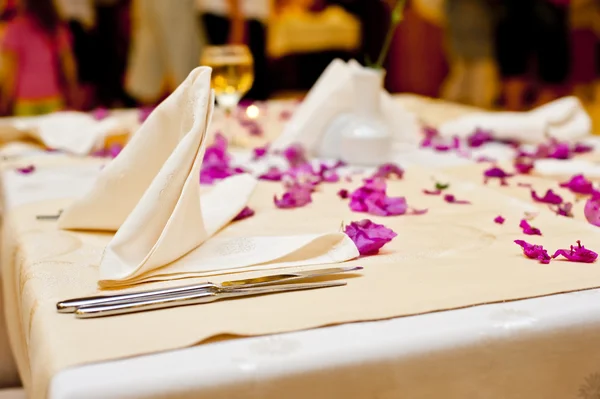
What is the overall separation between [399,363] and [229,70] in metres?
1.20

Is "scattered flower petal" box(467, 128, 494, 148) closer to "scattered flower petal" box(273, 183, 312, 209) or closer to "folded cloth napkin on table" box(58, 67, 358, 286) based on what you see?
"scattered flower petal" box(273, 183, 312, 209)

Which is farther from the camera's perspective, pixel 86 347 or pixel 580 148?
pixel 580 148

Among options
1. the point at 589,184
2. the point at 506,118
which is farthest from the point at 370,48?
the point at 589,184

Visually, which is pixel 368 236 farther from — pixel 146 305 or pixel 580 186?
pixel 580 186

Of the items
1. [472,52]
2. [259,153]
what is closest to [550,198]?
[259,153]

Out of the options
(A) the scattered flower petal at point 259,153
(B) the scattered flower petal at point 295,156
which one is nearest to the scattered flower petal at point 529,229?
(B) the scattered flower petal at point 295,156

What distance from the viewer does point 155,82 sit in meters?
4.71

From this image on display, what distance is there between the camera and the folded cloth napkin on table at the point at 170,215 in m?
0.76

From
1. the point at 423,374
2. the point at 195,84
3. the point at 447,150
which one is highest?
the point at 195,84

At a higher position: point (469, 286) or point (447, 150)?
point (469, 286)

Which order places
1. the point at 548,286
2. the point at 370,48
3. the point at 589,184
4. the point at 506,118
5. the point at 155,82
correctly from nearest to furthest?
the point at 548,286 < the point at 589,184 < the point at 506,118 < the point at 155,82 < the point at 370,48

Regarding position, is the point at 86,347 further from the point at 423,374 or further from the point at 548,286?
the point at 548,286

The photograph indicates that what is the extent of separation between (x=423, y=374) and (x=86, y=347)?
0.93ft

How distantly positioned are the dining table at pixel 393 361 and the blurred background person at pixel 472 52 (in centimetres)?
478
